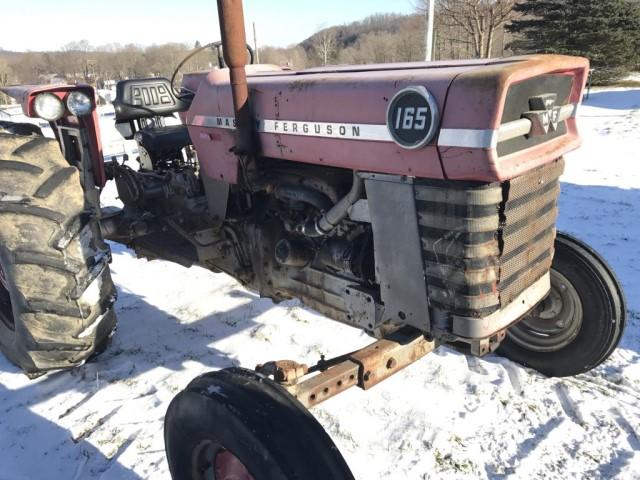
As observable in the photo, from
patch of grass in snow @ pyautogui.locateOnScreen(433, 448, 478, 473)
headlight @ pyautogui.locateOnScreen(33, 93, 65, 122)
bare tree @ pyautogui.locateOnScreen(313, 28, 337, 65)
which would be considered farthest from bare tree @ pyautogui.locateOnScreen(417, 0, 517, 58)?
patch of grass in snow @ pyautogui.locateOnScreen(433, 448, 478, 473)

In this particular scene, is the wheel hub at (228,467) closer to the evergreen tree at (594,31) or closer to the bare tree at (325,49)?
the evergreen tree at (594,31)

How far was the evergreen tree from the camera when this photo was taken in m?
21.6

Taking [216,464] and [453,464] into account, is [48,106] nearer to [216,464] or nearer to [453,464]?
[216,464]

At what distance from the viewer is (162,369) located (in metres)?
3.03

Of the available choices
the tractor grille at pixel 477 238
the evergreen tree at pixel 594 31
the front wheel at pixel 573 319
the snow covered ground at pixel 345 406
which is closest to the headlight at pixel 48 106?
the snow covered ground at pixel 345 406

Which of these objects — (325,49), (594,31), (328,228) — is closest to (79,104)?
(328,228)

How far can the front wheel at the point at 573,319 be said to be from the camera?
2531 millimetres

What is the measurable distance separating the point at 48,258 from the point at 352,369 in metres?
1.58

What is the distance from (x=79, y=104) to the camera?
294cm

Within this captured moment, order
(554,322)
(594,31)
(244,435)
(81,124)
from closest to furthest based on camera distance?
(244,435), (554,322), (81,124), (594,31)

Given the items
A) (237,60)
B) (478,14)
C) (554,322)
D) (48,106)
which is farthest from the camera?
(478,14)

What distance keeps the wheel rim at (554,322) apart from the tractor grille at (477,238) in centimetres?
86

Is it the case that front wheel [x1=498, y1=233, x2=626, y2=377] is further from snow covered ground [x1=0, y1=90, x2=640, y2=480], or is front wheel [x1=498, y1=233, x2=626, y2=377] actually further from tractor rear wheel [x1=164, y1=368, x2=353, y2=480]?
tractor rear wheel [x1=164, y1=368, x2=353, y2=480]

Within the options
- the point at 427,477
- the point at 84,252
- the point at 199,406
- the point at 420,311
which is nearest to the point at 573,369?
the point at 427,477
